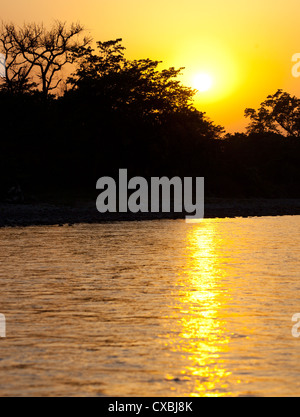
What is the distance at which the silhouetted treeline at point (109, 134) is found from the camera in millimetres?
67875

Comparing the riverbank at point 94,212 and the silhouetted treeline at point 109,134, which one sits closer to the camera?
the riverbank at point 94,212

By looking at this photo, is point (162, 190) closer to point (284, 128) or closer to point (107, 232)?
point (107, 232)

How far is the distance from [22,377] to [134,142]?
2361 inches

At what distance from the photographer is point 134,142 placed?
70.2m

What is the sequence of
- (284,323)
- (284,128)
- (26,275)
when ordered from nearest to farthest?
(284,323), (26,275), (284,128)

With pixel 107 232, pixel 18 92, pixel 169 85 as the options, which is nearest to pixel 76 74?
pixel 18 92

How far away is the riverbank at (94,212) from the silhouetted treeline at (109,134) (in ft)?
15.3

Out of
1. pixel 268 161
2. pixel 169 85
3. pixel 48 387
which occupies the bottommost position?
pixel 48 387

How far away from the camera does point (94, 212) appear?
55.4 m

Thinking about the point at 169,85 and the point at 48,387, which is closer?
the point at 48,387

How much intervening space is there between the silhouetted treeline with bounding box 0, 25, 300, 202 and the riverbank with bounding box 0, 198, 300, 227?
4659mm

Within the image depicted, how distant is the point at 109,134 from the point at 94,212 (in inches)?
615

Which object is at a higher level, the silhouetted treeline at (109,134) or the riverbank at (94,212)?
the silhouetted treeline at (109,134)

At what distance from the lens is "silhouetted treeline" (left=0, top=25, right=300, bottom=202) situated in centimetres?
6788
